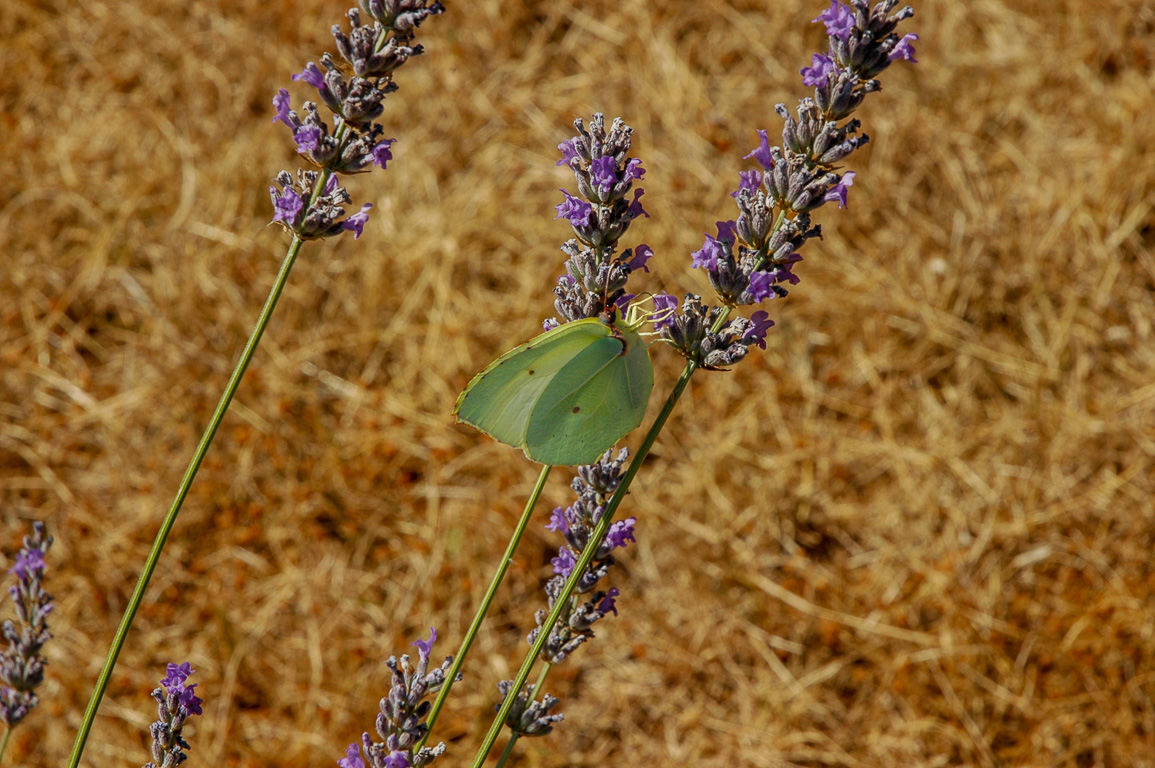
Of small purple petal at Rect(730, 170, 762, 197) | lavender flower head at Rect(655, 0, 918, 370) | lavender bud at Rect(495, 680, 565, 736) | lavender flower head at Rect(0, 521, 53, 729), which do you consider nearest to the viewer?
lavender flower head at Rect(655, 0, 918, 370)

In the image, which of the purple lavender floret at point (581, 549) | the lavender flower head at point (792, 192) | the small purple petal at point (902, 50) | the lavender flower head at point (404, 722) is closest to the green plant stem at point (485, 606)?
the lavender flower head at point (404, 722)

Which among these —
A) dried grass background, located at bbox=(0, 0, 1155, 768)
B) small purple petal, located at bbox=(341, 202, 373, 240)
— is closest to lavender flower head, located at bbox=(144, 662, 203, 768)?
small purple petal, located at bbox=(341, 202, 373, 240)

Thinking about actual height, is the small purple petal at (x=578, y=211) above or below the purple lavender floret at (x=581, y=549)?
above

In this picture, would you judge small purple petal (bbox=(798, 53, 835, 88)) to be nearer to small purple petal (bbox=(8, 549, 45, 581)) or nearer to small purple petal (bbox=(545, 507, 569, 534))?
small purple petal (bbox=(545, 507, 569, 534))

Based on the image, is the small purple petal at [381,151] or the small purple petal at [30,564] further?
the small purple petal at [30,564]

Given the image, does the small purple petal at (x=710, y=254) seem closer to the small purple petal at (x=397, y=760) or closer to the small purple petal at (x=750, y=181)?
the small purple petal at (x=750, y=181)

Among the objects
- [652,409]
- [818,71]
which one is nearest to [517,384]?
[818,71]
